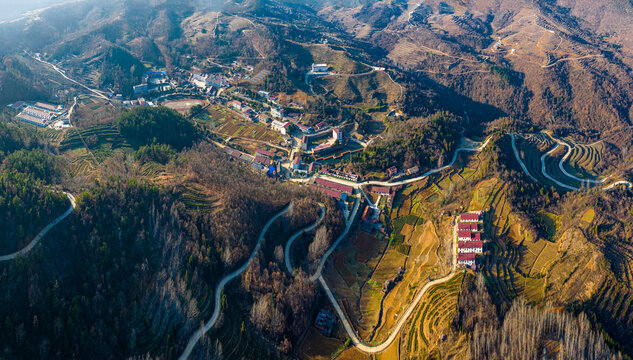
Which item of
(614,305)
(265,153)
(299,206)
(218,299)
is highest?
(614,305)

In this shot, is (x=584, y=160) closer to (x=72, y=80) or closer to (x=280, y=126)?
(x=280, y=126)

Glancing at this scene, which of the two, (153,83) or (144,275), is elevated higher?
(144,275)

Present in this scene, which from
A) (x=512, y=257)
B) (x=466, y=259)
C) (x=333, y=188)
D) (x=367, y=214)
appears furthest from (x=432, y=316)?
(x=333, y=188)

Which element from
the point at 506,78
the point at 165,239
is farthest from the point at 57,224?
the point at 506,78

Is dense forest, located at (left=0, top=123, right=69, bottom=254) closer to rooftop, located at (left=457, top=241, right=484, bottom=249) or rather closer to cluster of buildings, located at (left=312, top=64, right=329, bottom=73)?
rooftop, located at (left=457, top=241, right=484, bottom=249)

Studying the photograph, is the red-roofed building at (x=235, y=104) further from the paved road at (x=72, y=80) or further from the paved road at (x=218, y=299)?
the paved road at (x=218, y=299)

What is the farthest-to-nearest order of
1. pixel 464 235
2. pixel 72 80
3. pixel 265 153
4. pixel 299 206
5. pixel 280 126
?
1. pixel 72 80
2. pixel 280 126
3. pixel 265 153
4. pixel 299 206
5. pixel 464 235

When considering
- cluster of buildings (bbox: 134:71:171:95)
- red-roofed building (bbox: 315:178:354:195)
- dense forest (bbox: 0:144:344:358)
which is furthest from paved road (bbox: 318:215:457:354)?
cluster of buildings (bbox: 134:71:171:95)

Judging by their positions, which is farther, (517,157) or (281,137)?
(281,137)

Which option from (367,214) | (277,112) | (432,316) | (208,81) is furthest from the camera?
(208,81)
